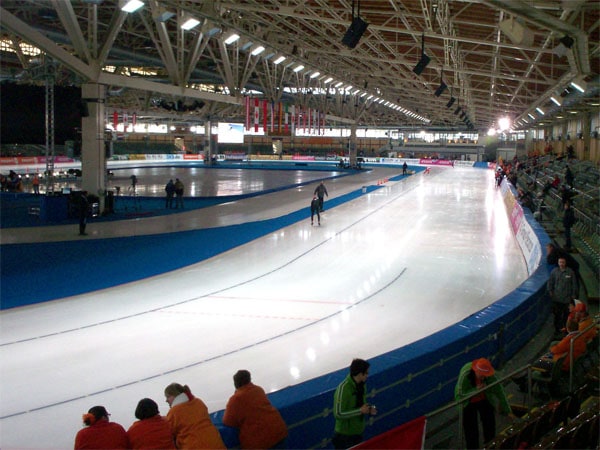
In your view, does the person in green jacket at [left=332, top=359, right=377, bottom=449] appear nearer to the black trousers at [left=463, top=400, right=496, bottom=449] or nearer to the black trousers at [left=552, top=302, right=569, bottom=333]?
the black trousers at [left=463, top=400, right=496, bottom=449]

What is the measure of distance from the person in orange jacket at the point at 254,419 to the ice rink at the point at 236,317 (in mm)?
1980

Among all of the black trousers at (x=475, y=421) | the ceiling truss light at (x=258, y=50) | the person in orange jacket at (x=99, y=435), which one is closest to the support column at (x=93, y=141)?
the ceiling truss light at (x=258, y=50)

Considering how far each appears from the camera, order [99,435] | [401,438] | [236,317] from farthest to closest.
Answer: [236,317] → [99,435] → [401,438]

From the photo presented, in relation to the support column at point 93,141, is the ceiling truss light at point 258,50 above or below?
above

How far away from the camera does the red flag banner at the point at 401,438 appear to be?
304 cm

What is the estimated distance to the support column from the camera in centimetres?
1794

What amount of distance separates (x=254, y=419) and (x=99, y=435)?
102 cm

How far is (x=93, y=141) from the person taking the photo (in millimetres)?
18484

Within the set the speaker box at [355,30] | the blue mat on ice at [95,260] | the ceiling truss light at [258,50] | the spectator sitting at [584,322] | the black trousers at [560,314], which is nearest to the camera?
the spectator sitting at [584,322]

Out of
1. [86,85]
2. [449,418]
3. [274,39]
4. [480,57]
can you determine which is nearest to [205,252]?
[86,85]

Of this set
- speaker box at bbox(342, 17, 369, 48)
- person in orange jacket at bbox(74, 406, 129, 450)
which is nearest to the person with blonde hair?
person in orange jacket at bbox(74, 406, 129, 450)

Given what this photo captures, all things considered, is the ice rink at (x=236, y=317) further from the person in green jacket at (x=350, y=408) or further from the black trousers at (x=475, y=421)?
the black trousers at (x=475, y=421)

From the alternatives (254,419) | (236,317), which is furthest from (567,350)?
(236,317)

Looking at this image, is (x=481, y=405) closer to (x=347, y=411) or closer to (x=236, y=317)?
(x=347, y=411)
